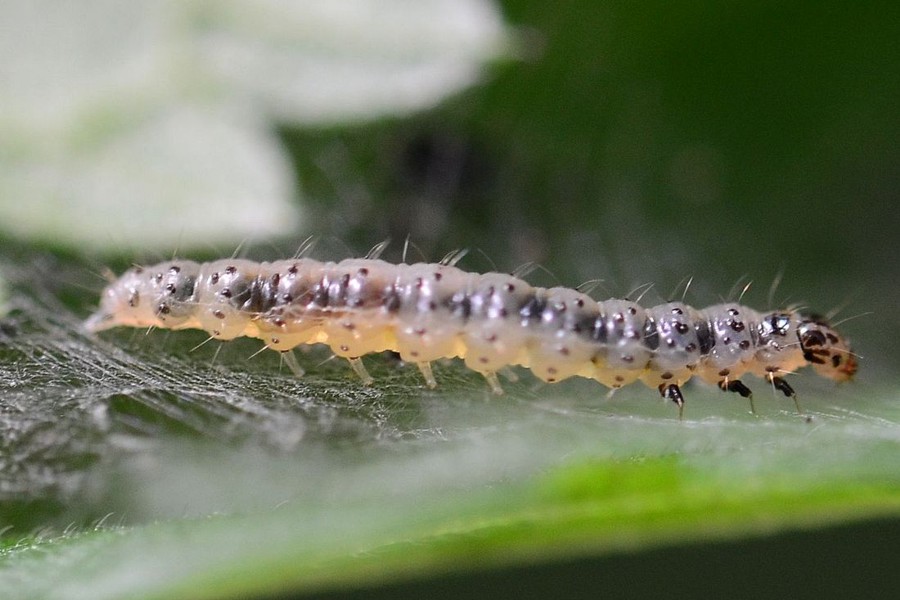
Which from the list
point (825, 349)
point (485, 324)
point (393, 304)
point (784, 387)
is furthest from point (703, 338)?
point (393, 304)

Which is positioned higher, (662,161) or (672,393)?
(662,161)

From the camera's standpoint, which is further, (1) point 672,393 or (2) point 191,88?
(2) point 191,88

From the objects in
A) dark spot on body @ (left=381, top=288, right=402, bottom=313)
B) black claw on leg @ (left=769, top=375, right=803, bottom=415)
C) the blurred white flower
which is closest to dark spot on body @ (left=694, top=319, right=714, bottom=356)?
black claw on leg @ (left=769, top=375, right=803, bottom=415)

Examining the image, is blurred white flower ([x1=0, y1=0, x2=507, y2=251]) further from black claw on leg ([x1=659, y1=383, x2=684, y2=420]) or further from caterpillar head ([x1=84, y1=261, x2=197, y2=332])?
black claw on leg ([x1=659, y1=383, x2=684, y2=420])

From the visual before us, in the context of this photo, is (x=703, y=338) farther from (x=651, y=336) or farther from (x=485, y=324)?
(x=485, y=324)

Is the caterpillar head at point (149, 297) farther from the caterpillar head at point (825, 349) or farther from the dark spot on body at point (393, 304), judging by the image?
the caterpillar head at point (825, 349)

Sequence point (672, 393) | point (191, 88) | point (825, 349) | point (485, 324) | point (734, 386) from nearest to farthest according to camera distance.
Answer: point (485, 324), point (672, 393), point (734, 386), point (825, 349), point (191, 88)

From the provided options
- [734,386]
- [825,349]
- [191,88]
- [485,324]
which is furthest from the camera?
[191,88]
